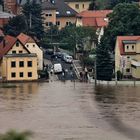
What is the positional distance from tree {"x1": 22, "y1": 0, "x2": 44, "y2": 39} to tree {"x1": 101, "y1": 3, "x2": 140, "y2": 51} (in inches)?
180

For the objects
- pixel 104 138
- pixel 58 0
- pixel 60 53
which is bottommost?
pixel 104 138

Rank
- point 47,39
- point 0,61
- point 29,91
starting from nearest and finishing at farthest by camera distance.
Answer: point 29,91 → point 0,61 → point 47,39

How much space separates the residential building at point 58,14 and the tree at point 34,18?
1.77 meters

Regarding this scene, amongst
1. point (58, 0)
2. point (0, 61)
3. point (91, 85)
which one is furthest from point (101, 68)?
point (58, 0)

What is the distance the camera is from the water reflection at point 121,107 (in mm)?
17064

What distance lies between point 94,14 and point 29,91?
14060 mm

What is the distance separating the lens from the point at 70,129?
54.9 feet

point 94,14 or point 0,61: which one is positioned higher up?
point 94,14

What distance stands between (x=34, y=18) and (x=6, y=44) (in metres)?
6.56

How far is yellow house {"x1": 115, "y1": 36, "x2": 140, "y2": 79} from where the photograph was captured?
30.2m

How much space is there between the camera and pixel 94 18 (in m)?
38.5

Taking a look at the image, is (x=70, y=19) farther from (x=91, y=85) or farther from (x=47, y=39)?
(x=91, y=85)

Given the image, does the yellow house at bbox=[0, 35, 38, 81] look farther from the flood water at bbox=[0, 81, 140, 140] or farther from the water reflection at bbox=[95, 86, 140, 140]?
the water reflection at bbox=[95, 86, 140, 140]

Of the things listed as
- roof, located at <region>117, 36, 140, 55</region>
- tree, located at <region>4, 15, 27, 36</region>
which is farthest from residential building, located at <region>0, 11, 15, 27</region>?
roof, located at <region>117, 36, 140, 55</region>
